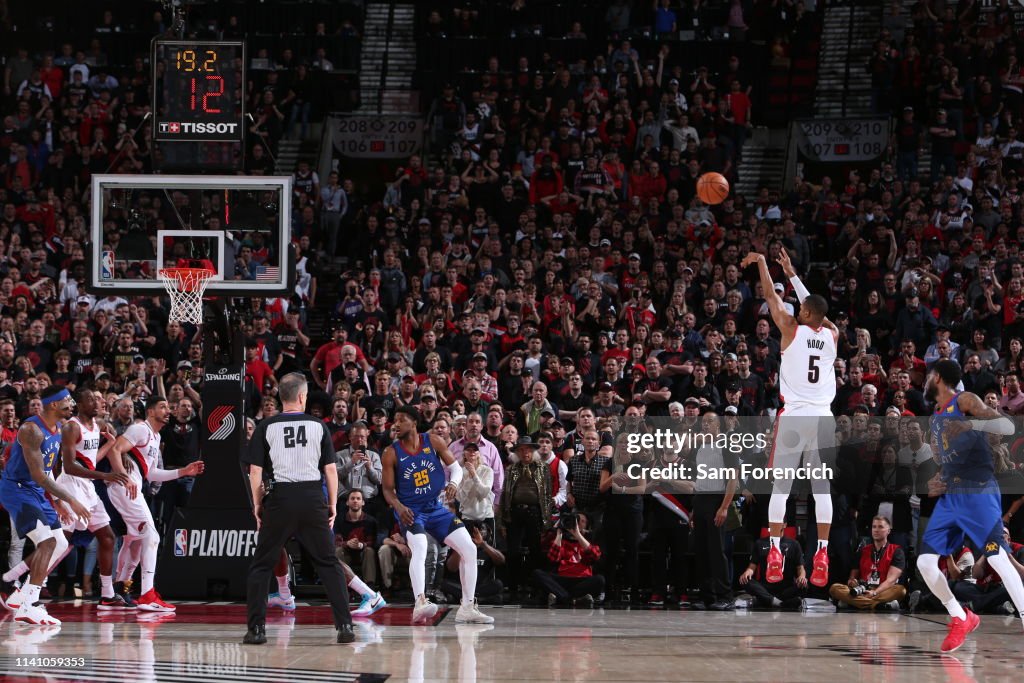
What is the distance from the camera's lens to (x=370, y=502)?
51.0 feet

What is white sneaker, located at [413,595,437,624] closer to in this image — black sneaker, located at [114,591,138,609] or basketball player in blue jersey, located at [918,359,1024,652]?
black sneaker, located at [114,591,138,609]

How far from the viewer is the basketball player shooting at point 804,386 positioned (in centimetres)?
1166

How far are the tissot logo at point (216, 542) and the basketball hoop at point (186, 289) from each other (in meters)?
2.28

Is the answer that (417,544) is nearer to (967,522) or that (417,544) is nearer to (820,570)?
(820,570)

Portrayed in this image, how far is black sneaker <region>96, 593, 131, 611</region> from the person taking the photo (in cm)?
1360

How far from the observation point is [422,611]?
1259 centimetres

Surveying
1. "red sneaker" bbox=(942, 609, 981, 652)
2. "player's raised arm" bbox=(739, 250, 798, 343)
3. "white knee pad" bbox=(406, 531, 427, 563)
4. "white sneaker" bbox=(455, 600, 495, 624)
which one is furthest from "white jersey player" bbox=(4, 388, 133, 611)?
"red sneaker" bbox=(942, 609, 981, 652)

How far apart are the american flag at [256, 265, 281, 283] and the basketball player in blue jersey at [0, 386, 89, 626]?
2.72 meters

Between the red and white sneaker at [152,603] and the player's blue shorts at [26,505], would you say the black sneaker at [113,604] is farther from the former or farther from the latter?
the player's blue shorts at [26,505]

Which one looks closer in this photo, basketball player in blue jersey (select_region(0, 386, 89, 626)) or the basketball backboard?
basketball player in blue jersey (select_region(0, 386, 89, 626))

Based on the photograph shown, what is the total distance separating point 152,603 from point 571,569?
4475mm

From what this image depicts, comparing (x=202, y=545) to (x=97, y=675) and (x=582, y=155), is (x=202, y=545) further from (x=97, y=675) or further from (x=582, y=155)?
(x=582, y=155)

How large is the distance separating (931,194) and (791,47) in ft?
19.9

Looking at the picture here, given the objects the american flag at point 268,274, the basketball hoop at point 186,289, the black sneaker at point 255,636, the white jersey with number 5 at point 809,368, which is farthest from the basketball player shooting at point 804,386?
the basketball hoop at point 186,289
